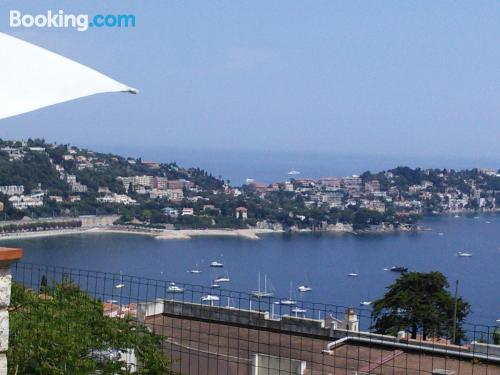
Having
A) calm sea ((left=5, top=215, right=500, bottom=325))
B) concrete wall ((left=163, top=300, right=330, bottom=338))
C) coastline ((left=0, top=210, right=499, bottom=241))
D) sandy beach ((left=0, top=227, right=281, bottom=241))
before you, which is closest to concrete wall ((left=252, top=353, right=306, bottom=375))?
concrete wall ((left=163, top=300, right=330, bottom=338))

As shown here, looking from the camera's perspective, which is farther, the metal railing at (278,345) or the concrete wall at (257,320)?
the concrete wall at (257,320)

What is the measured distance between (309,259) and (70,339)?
4324cm

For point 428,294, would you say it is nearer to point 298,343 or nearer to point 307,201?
point 298,343

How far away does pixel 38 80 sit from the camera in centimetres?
256

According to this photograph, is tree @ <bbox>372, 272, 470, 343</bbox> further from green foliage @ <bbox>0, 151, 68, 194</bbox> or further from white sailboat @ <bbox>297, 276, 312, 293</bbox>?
green foliage @ <bbox>0, 151, 68, 194</bbox>

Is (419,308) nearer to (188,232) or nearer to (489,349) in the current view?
(489,349)

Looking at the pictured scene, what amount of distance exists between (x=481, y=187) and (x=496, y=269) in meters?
39.1

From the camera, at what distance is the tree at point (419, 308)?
13562mm

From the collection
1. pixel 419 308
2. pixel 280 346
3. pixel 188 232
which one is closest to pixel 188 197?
pixel 188 232

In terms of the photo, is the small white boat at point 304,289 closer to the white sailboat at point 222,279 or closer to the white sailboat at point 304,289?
the white sailboat at point 304,289

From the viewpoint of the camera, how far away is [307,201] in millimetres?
72000

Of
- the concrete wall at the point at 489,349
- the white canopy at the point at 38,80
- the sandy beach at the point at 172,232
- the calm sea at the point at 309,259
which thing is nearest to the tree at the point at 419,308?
the concrete wall at the point at 489,349

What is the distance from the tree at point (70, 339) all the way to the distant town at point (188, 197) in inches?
1859

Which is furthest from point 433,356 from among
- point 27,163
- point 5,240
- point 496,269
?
point 27,163
